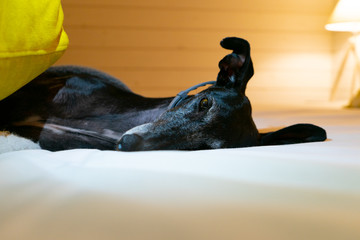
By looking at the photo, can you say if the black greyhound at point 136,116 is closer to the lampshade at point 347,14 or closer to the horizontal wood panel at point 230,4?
the lampshade at point 347,14

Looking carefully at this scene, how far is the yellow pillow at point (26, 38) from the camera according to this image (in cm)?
79

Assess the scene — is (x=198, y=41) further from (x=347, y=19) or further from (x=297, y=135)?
(x=297, y=135)

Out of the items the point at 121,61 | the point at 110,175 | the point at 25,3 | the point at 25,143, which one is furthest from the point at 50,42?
the point at 121,61

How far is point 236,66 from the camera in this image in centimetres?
126

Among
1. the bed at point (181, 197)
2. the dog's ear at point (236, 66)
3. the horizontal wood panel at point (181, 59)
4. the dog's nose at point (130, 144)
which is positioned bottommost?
the horizontal wood panel at point (181, 59)

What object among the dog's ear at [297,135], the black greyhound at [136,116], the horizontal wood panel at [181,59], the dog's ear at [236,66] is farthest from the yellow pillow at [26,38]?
the horizontal wood panel at [181,59]

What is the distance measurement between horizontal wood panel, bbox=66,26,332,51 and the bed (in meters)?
3.42

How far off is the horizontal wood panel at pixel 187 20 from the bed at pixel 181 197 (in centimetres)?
347

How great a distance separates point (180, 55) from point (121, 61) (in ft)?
2.15

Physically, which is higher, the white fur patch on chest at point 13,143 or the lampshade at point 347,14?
the lampshade at point 347,14

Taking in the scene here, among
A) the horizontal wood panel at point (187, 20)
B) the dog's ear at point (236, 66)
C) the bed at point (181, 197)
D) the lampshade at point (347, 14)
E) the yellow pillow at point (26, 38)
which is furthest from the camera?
the horizontal wood panel at point (187, 20)

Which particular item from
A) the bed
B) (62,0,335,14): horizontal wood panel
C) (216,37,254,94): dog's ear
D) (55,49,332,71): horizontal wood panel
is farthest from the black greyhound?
(62,0,335,14): horizontal wood panel

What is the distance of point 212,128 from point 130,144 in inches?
9.4

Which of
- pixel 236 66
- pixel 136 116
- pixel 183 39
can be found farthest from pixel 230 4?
pixel 136 116
